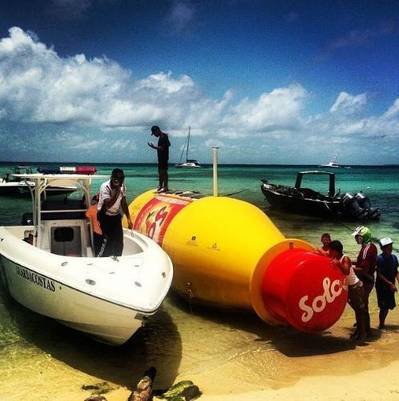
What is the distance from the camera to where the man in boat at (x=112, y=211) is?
828 cm

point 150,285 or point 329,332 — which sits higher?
point 150,285

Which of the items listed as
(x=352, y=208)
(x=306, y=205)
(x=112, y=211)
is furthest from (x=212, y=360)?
(x=306, y=205)

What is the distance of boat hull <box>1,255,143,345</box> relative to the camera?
643cm

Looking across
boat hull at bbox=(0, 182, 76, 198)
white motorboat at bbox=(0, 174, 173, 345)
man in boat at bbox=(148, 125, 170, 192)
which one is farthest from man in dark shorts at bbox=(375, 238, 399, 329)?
boat hull at bbox=(0, 182, 76, 198)

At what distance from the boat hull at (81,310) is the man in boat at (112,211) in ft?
4.72

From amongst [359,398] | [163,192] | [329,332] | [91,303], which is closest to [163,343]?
[91,303]

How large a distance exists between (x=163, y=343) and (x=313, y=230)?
1492cm

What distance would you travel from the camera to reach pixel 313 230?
21688 mm

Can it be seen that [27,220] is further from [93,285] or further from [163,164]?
[93,285]

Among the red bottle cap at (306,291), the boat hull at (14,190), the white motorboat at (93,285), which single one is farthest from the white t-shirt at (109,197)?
the boat hull at (14,190)

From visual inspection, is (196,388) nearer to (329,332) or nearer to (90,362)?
(90,362)

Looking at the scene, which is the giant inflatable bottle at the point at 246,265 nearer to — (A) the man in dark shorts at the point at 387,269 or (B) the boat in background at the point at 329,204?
(A) the man in dark shorts at the point at 387,269

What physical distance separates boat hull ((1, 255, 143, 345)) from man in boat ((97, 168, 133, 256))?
144 cm

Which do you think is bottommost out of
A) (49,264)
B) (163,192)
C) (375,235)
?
(375,235)
